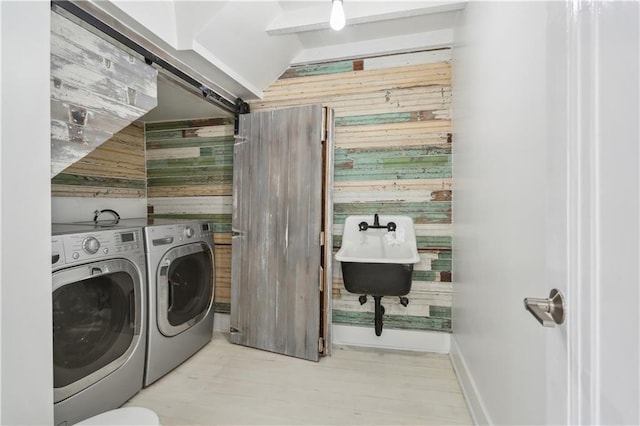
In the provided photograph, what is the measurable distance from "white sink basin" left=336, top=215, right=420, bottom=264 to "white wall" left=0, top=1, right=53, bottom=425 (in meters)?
1.70

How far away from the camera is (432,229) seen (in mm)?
2373

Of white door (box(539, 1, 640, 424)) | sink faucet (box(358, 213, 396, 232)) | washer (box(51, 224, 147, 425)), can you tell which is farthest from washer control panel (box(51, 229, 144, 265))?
white door (box(539, 1, 640, 424))

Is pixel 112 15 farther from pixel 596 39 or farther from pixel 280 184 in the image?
pixel 596 39

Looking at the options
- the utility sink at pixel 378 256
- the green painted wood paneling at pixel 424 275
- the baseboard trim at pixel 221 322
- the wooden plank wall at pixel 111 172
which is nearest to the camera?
the utility sink at pixel 378 256

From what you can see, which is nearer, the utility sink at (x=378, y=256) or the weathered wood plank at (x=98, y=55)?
the weathered wood plank at (x=98, y=55)

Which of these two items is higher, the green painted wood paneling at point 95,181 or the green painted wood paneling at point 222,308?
the green painted wood paneling at point 95,181

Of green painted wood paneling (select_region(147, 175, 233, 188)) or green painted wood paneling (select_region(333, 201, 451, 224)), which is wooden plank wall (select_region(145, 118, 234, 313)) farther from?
green painted wood paneling (select_region(333, 201, 451, 224))

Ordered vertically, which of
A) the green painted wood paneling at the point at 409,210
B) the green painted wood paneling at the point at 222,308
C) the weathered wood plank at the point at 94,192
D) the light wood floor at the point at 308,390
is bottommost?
the light wood floor at the point at 308,390

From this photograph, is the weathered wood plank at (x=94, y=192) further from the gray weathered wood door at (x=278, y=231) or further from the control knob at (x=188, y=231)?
the gray weathered wood door at (x=278, y=231)

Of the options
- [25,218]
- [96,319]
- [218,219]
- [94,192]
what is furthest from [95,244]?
[218,219]

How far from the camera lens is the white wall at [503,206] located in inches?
36.4

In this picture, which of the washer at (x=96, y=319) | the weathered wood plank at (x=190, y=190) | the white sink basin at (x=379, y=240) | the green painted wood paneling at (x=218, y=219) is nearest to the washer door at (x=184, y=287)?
the washer at (x=96, y=319)

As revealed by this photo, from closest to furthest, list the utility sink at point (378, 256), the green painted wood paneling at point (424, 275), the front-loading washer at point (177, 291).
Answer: the front-loading washer at point (177, 291) → the utility sink at point (378, 256) → the green painted wood paneling at point (424, 275)

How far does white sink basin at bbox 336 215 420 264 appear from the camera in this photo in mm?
2342
